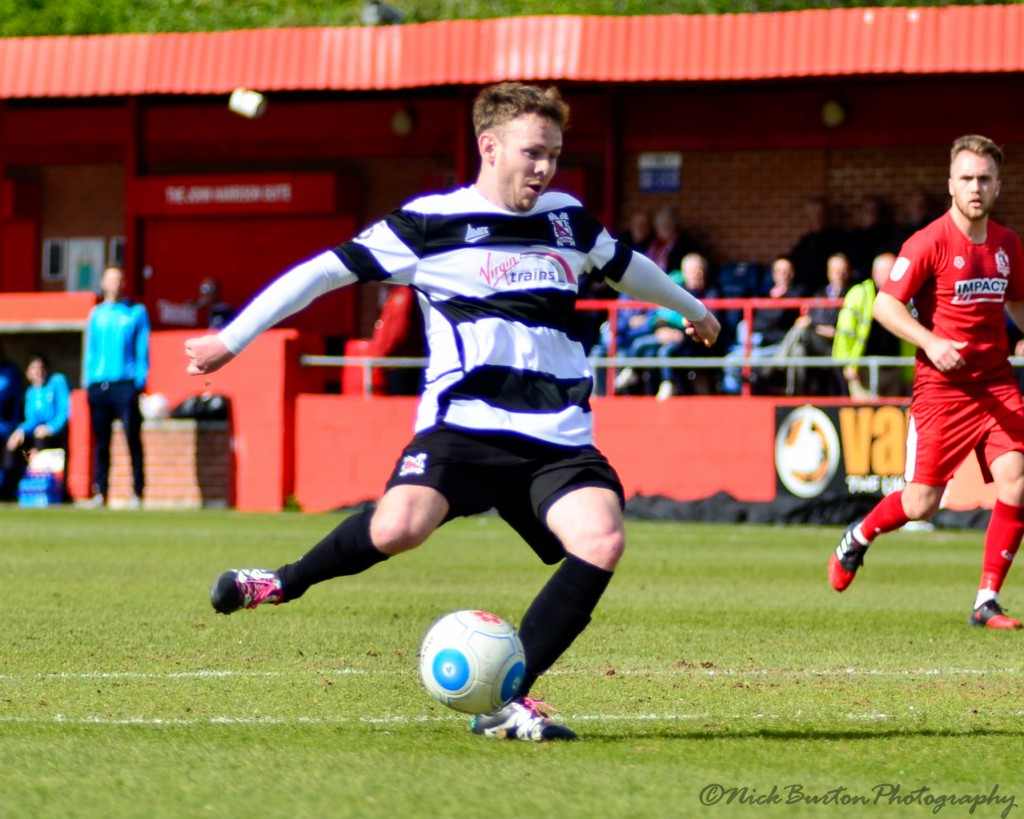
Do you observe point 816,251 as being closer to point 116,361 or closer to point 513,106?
point 116,361

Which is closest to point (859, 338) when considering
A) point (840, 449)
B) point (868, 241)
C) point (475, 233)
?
point (840, 449)

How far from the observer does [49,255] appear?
88.1ft

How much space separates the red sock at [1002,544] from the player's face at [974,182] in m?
1.48

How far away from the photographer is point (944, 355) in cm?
807

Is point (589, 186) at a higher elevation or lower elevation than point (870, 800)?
higher

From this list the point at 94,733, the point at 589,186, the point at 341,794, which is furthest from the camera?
the point at 589,186

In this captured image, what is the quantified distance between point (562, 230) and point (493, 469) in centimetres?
77

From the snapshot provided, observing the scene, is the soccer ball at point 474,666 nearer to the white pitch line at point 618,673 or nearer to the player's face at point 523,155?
the player's face at point 523,155

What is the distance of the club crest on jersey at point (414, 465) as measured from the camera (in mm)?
5391

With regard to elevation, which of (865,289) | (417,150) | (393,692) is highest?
(417,150)

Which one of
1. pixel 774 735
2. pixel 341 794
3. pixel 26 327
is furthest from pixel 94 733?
pixel 26 327

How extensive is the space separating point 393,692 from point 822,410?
11.1 m

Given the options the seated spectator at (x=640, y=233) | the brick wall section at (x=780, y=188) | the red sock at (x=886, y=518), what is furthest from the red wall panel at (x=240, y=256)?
the red sock at (x=886, y=518)

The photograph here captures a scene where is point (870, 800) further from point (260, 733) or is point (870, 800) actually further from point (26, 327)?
point (26, 327)
